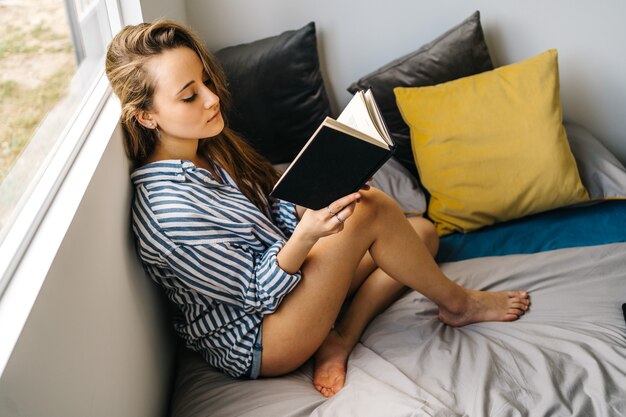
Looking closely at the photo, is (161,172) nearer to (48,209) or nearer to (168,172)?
(168,172)

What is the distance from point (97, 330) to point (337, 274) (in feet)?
1.63

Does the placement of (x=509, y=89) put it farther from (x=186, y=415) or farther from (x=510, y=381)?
(x=186, y=415)

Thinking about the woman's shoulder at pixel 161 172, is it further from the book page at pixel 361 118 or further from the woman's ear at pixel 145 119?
the book page at pixel 361 118

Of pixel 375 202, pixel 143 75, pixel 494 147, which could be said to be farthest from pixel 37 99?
pixel 494 147

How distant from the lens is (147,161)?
141 cm

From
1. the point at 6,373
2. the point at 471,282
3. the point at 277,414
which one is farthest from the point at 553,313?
the point at 6,373

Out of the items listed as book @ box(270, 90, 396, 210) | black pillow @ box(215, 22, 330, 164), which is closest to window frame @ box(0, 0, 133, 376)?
book @ box(270, 90, 396, 210)

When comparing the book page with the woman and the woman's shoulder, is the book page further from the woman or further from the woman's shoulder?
the woman's shoulder

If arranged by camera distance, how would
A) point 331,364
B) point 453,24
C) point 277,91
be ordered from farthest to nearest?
point 453,24 < point 277,91 < point 331,364

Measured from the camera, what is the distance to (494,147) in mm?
1812

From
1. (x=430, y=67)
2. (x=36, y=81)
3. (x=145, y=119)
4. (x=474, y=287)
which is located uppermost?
(x=36, y=81)

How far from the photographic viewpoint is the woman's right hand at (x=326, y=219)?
4.02ft

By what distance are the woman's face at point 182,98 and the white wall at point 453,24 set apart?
841 mm

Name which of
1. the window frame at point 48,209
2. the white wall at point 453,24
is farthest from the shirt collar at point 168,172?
the white wall at point 453,24
